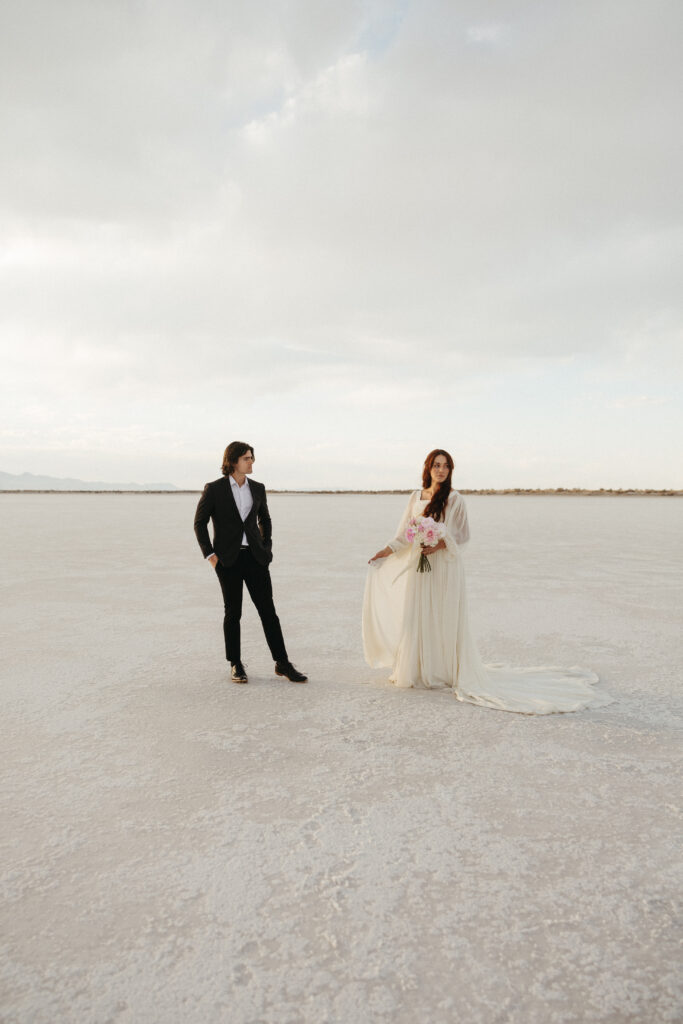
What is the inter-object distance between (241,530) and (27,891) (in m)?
3.20

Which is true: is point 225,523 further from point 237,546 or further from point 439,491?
point 439,491

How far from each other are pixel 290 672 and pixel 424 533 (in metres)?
1.54

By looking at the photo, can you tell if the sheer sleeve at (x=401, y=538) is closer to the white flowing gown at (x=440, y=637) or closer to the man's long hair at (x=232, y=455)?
the white flowing gown at (x=440, y=637)

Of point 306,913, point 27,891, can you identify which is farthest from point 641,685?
point 27,891

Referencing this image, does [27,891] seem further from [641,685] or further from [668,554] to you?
[668,554]

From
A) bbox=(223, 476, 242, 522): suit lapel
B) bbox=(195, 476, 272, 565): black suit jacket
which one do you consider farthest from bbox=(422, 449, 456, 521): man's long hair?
bbox=(223, 476, 242, 522): suit lapel

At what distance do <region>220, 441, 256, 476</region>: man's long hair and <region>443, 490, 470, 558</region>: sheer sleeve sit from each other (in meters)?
1.69

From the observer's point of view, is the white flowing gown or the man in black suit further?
the man in black suit

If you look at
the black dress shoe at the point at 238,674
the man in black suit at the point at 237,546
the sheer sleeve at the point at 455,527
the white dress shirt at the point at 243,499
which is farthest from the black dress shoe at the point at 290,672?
the sheer sleeve at the point at 455,527

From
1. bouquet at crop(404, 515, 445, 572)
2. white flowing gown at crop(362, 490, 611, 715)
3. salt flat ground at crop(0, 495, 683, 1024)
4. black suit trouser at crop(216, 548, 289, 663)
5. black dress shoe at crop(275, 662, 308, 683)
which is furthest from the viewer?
black suit trouser at crop(216, 548, 289, 663)

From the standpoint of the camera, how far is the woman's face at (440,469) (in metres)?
5.35

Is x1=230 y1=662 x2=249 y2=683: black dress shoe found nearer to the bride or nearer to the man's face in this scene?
the bride

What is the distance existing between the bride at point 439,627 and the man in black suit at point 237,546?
869 millimetres

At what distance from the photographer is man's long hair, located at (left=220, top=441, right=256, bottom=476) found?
17.9 feet
